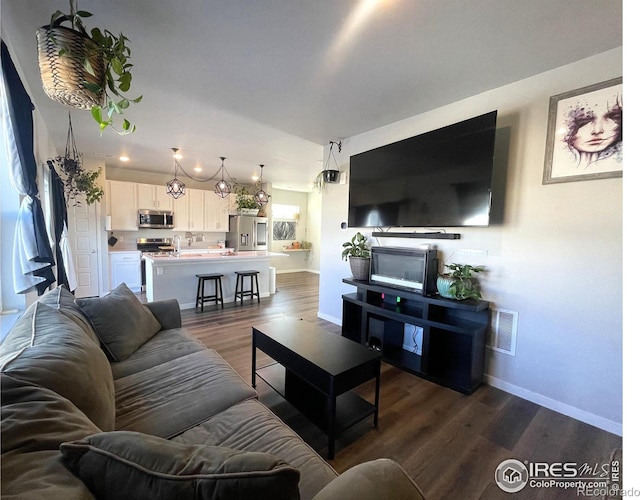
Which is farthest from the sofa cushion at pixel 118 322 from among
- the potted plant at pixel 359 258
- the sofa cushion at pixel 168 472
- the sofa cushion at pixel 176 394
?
the potted plant at pixel 359 258

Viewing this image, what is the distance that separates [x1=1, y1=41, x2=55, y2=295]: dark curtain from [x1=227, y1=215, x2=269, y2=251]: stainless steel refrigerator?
5.00 m

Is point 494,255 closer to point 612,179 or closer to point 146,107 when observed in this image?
point 612,179

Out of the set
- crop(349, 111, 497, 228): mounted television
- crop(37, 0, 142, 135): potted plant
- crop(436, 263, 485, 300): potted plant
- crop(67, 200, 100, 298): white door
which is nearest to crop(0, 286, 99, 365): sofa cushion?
crop(37, 0, 142, 135): potted plant

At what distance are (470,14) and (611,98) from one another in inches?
49.6

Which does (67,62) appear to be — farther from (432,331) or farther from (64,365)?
(432,331)

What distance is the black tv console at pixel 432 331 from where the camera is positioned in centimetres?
250

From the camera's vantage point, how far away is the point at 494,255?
2.59 metres

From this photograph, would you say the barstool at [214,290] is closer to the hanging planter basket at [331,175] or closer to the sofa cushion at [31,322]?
the hanging planter basket at [331,175]

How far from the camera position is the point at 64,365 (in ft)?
3.55

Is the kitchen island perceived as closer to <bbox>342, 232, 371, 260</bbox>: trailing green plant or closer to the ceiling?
the ceiling

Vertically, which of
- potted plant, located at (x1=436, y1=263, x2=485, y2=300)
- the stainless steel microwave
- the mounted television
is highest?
the mounted television

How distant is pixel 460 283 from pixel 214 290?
4.25 metres

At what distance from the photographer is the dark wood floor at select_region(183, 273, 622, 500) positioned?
5.28ft
